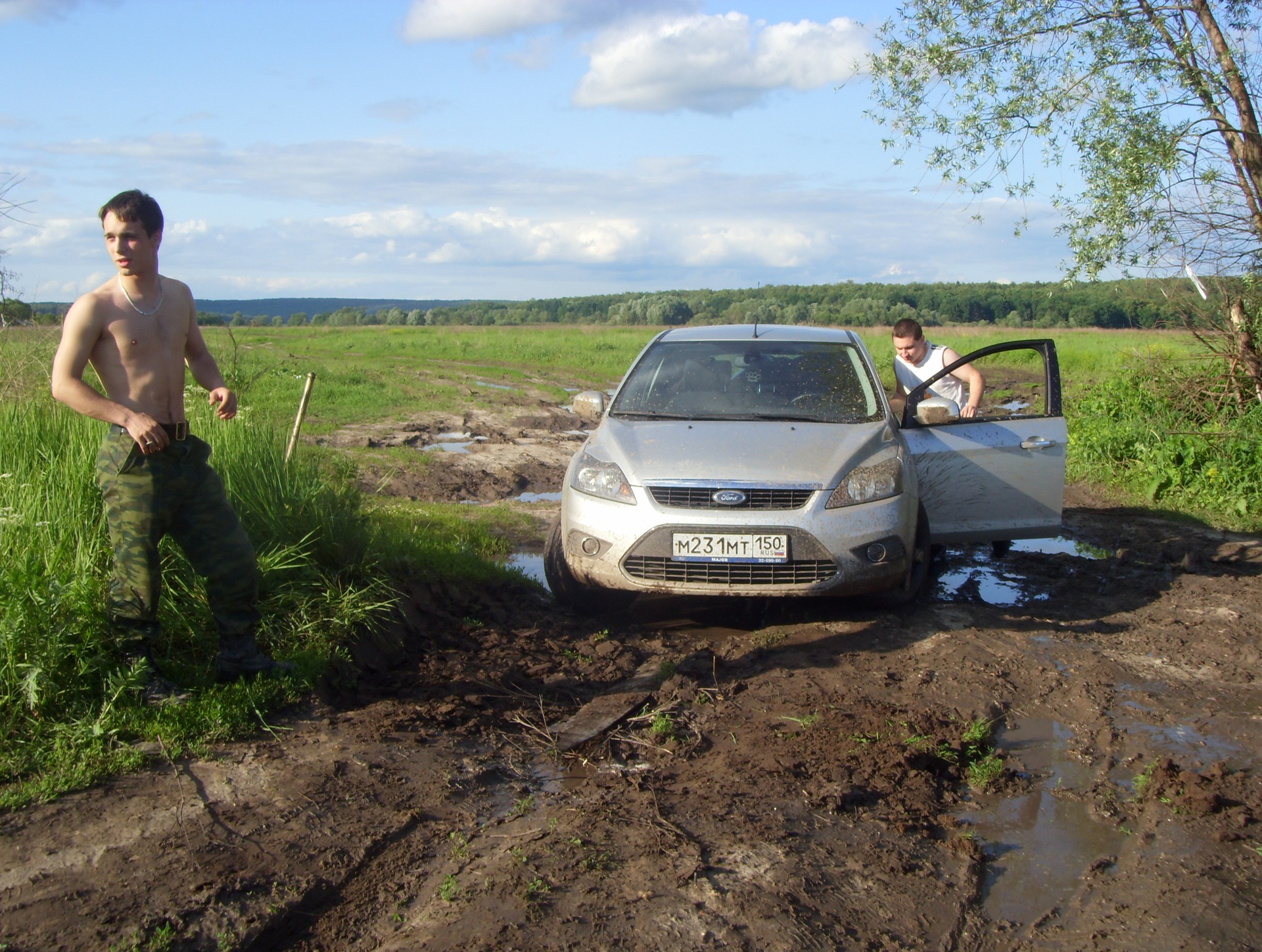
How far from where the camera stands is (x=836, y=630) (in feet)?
17.8

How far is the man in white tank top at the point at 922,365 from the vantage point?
767 centimetres

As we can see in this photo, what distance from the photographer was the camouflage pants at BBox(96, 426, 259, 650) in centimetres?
370

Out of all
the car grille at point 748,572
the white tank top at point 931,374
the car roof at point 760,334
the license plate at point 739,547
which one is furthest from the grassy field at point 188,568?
the white tank top at point 931,374

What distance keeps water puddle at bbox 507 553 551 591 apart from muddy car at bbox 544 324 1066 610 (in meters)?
0.78

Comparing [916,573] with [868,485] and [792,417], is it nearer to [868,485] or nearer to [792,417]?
[868,485]

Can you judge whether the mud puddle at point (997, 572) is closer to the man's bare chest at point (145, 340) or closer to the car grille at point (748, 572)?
→ the car grille at point (748, 572)

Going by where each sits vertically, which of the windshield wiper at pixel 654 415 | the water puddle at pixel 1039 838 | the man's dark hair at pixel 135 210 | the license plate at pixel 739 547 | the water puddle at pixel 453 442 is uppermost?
the man's dark hair at pixel 135 210

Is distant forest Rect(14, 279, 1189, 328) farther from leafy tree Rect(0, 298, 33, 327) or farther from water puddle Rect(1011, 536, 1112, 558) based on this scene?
water puddle Rect(1011, 536, 1112, 558)

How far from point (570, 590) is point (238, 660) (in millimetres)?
2093

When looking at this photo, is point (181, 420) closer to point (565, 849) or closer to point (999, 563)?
point (565, 849)

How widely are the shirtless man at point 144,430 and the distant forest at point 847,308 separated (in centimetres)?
297

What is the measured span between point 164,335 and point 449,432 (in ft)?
36.0

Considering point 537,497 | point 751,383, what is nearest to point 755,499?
point 751,383

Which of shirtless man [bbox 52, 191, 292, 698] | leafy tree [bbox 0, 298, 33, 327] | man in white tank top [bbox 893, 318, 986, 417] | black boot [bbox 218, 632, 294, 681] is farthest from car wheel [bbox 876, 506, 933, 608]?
leafy tree [bbox 0, 298, 33, 327]
